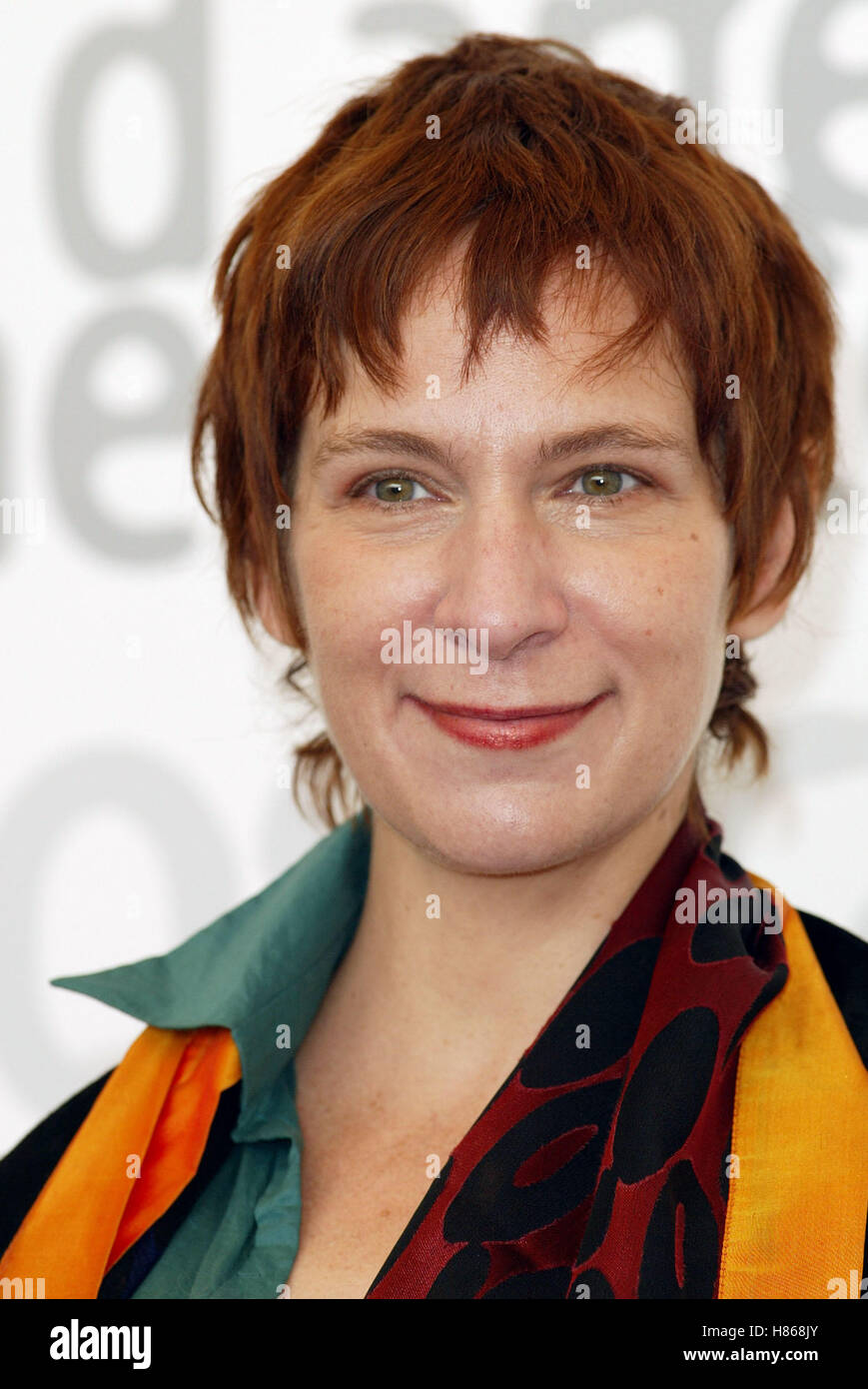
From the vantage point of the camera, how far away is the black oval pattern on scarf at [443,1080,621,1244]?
43.0 inches

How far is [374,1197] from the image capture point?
4.03 feet

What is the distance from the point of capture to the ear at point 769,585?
1.30m

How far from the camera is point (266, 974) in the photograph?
4.46ft

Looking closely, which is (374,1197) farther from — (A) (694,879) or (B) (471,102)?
(B) (471,102)

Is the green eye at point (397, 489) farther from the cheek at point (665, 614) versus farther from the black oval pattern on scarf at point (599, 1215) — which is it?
the black oval pattern on scarf at point (599, 1215)

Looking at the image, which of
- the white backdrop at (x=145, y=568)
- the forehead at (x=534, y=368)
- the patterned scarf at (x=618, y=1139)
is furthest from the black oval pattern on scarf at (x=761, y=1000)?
the white backdrop at (x=145, y=568)

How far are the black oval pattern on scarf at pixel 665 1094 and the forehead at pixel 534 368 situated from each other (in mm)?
455

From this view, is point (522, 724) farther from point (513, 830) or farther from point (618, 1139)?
point (618, 1139)

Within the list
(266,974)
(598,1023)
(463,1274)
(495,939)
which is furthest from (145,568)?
(463,1274)

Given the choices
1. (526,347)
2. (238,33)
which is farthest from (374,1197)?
(238,33)

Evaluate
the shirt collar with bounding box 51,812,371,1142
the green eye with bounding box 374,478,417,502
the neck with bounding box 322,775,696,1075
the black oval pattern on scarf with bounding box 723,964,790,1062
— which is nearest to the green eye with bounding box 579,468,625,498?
the green eye with bounding box 374,478,417,502

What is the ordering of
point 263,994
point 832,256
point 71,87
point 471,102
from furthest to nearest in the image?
1. point 71,87
2. point 832,256
3. point 263,994
4. point 471,102

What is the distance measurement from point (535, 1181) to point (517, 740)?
13.0 inches

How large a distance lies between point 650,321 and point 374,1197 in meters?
0.73
